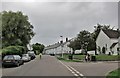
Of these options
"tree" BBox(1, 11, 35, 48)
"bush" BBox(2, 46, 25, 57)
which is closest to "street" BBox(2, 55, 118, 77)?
"bush" BBox(2, 46, 25, 57)

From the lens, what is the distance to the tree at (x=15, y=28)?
254 ft

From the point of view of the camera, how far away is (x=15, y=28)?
79.3 m

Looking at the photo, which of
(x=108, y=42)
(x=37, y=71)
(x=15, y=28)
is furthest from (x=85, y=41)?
(x=37, y=71)

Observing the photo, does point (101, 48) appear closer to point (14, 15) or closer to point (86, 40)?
point (86, 40)

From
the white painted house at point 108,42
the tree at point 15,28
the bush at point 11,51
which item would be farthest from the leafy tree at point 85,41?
the bush at point 11,51

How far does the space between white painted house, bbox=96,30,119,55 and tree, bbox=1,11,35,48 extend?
80.7ft

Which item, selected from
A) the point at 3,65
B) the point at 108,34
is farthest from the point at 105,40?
the point at 3,65

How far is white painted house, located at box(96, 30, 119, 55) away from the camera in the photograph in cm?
8424

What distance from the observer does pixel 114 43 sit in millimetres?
85062

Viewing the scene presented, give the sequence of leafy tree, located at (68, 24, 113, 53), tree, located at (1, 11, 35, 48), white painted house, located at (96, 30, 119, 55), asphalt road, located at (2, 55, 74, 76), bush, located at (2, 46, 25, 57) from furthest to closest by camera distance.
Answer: leafy tree, located at (68, 24, 113, 53) < white painted house, located at (96, 30, 119, 55) < tree, located at (1, 11, 35, 48) < bush, located at (2, 46, 25, 57) < asphalt road, located at (2, 55, 74, 76)

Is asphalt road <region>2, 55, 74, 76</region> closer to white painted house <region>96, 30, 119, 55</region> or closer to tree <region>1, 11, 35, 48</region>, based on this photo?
tree <region>1, 11, 35, 48</region>

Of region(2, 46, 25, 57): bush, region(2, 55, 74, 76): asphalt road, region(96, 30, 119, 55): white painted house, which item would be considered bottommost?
region(2, 55, 74, 76): asphalt road

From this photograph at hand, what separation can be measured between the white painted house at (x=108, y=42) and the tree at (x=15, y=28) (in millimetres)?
24605

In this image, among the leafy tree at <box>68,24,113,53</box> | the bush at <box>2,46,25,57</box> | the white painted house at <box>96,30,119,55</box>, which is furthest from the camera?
the leafy tree at <box>68,24,113,53</box>
